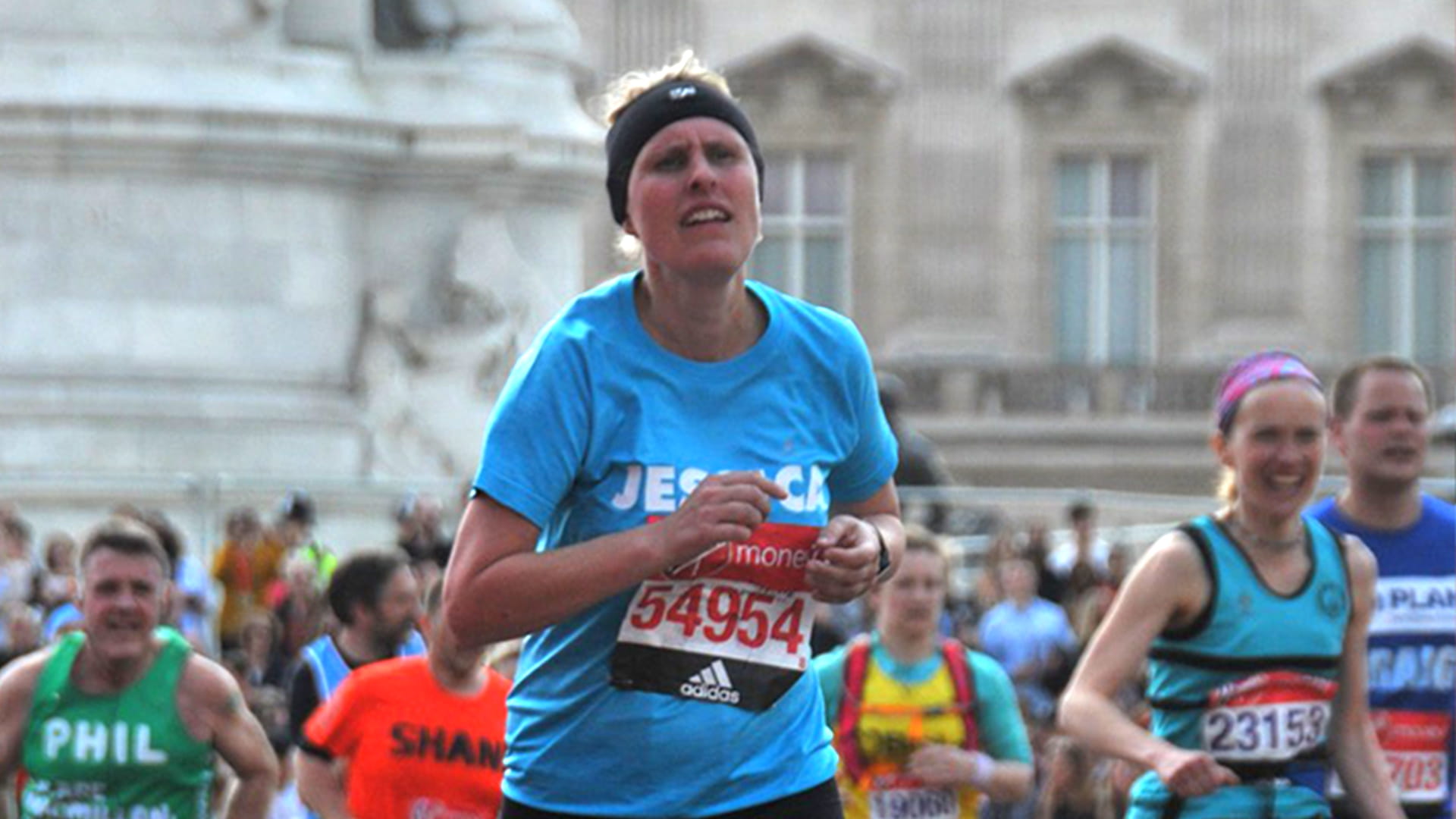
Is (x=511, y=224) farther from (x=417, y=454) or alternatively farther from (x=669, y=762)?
(x=669, y=762)

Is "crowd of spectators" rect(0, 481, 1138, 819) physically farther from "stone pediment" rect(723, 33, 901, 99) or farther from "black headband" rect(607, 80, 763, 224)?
"stone pediment" rect(723, 33, 901, 99)

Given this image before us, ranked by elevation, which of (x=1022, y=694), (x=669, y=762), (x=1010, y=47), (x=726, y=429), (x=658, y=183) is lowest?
(x=1022, y=694)

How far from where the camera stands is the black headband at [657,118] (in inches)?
215

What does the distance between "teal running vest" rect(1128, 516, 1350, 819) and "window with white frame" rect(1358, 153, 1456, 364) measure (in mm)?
33973

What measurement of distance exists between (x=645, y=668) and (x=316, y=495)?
1064 centimetres

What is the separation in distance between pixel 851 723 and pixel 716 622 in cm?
404

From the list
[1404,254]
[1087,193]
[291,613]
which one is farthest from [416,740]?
[1404,254]

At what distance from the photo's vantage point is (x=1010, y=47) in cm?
4031

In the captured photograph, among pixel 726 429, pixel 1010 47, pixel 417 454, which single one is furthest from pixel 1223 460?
pixel 1010 47

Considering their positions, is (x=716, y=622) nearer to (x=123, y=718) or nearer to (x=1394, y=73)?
(x=123, y=718)

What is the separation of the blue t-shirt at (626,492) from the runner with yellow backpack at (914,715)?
386 centimetres

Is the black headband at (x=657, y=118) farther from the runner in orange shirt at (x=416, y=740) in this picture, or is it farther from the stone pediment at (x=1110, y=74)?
the stone pediment at (x=1110, y=74)

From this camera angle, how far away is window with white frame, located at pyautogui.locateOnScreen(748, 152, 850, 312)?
4053cm

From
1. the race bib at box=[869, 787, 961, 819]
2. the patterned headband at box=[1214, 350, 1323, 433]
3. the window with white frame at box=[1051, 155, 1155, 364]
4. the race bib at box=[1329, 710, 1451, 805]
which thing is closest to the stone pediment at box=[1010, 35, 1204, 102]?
the window with white frame at box=[1051, 155, 1155, 364]
